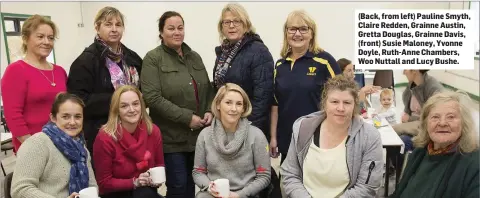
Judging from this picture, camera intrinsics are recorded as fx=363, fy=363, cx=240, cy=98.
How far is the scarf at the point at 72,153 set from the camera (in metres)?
1.72

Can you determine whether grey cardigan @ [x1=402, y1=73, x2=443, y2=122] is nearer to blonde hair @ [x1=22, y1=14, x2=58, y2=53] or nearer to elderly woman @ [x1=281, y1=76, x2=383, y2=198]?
elderly woman @ [x1=281, y1=76, x2=383, y2=198]

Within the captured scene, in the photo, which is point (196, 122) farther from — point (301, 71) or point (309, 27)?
point (309, 27)

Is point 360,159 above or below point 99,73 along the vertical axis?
below

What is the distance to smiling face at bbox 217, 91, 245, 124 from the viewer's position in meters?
1.99

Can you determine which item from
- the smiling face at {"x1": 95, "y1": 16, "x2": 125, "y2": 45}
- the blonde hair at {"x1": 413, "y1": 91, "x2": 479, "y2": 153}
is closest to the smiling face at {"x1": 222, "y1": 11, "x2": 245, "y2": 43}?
the smiling face at {"x1": 95, "y1": 16, "x2": 125, "y2": 45}

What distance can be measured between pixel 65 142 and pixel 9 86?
1.90 feet

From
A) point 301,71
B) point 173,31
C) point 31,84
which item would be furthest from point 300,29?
point 31,84

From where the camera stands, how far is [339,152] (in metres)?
1.78

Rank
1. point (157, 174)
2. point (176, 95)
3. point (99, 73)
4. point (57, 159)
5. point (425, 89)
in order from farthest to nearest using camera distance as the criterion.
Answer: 1. point (425, 89)
2. point (176, 95)
3. point (99, 73)
4. point (157, 174)
5. point (57, 159)

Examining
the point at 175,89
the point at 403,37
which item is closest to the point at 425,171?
the point at 403,37

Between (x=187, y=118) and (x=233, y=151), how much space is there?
38cm

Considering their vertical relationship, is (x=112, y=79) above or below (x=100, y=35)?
below

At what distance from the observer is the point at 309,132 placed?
72.6 inches

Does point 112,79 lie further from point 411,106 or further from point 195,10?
point 195,10
